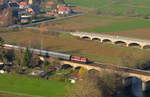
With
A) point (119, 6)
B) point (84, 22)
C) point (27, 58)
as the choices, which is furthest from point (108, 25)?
point (27, 58)

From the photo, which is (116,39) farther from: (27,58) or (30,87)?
(30,87)

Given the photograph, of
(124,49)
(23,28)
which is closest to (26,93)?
(124,49)

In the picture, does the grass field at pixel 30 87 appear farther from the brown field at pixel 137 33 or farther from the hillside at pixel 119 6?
the hillside at pixel 119 6

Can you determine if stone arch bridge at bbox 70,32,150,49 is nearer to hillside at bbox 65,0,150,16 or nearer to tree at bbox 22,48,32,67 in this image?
tree at bbox 22,48,32,67

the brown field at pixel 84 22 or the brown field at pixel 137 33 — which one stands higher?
the brown field at pixel 84 22

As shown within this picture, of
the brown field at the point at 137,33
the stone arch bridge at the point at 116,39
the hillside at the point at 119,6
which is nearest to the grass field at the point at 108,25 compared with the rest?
the brown field at the point at 137,33

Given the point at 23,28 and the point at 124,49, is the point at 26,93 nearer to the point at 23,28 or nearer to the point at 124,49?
the point at 124,49

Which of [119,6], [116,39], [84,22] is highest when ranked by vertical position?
[84,22]
